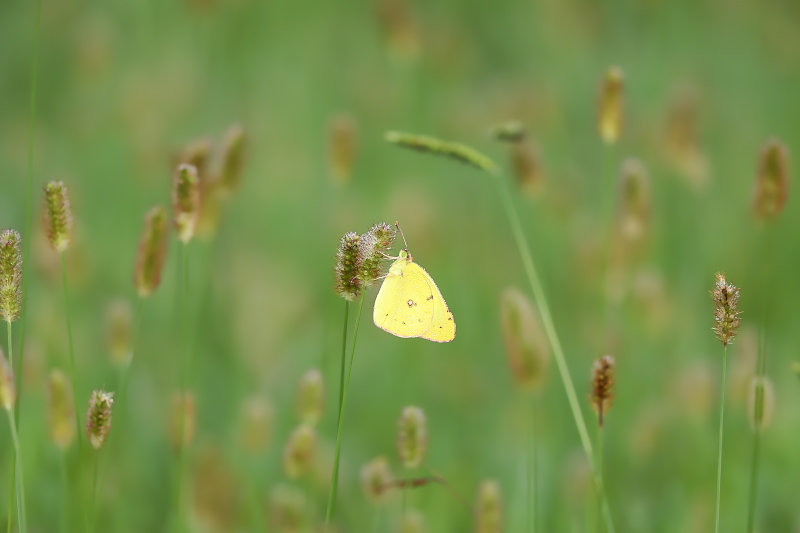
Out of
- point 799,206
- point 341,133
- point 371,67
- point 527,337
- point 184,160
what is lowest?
point 527,337

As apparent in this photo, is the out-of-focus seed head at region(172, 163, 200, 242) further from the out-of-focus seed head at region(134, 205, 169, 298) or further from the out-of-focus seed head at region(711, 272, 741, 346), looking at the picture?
the out-of-focus seed head at region(711, 272, 741, 346)

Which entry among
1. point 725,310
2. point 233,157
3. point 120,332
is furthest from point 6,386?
point 725,310

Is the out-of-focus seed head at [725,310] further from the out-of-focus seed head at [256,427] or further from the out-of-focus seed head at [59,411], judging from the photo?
the out-of-focus seed head at [256,427]

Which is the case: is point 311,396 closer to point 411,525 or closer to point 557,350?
point 411,525

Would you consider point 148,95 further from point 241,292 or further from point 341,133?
point 341,133

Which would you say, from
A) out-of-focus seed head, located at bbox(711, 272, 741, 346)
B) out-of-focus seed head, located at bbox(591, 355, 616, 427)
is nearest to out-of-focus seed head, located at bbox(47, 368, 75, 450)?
out-of-focus seed head, located at bbox(591, 355, 616, 427)

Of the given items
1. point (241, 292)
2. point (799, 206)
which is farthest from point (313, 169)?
point (799, 206)

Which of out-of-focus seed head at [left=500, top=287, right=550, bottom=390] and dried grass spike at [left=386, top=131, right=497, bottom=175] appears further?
out-of-focus seed head at [left=500, top=287, right=550, bottom=390]
